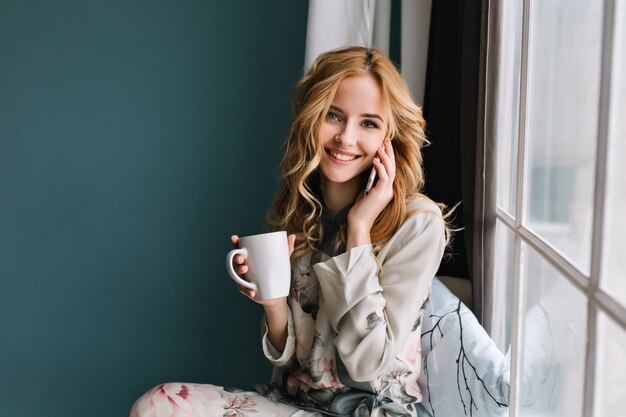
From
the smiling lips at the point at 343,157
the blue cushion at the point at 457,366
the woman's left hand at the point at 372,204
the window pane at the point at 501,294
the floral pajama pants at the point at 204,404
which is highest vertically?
the smiling lips at the point at 343,157

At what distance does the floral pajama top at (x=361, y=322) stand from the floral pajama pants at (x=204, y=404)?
0.22ft

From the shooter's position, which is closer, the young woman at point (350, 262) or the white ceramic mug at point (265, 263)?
the white ceramic mug at point (265, 263)

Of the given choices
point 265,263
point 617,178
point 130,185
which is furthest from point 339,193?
point 130,185

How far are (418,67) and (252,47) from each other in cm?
55

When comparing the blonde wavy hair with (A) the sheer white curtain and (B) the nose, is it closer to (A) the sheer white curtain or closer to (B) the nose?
(B) the nose

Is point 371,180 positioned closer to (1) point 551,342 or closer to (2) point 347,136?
(2) point 347,136

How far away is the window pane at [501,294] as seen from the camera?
139cm

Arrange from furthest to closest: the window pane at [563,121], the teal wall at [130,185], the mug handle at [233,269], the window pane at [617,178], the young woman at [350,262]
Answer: the teal wall at [130,185] → the young woman at [350,262] → the mug handle at [233,269] → the window pane at [563,121] → the window pane at [617,178]

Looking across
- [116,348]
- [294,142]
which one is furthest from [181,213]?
[294,142]

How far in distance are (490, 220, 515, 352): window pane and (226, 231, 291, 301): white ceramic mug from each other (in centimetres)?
47

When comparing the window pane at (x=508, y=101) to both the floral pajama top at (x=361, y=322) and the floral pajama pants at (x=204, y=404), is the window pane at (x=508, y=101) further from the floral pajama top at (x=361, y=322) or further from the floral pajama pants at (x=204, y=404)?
the floral pajama pants at (x=204, y=404)

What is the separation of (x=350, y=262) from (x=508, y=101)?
48 centimetres

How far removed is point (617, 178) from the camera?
2.32 ft

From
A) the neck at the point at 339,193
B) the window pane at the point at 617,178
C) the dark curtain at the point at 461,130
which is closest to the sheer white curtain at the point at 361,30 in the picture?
the dark curtain at the point at 461,130
